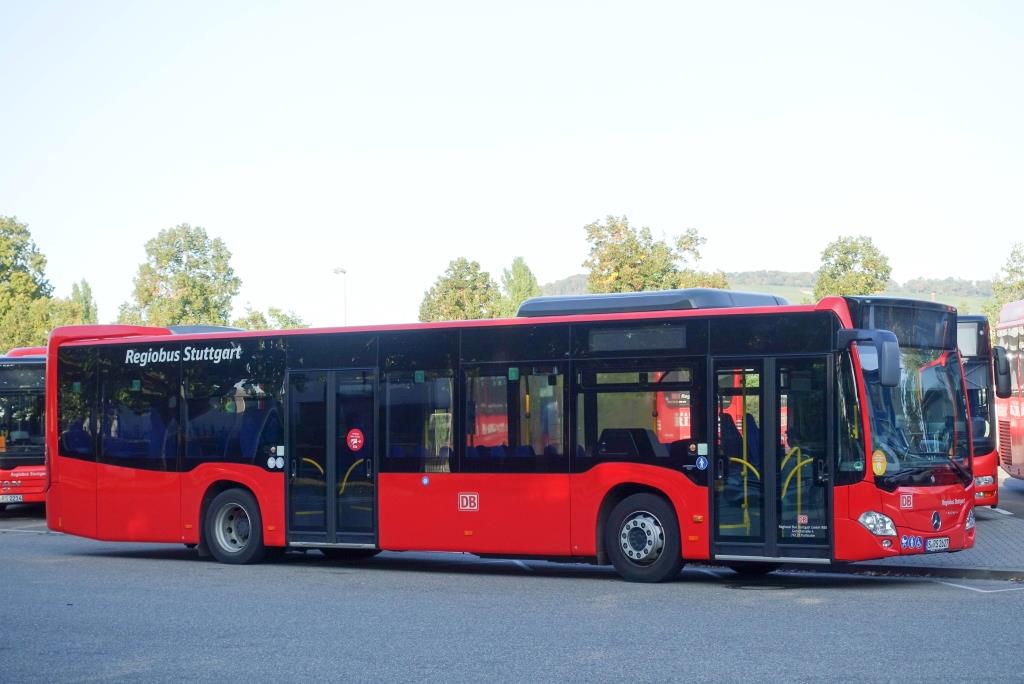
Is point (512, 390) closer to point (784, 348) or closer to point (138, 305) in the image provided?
point (784, 348)

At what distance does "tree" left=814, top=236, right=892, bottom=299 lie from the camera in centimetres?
5291

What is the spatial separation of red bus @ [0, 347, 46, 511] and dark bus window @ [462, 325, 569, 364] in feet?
45.1

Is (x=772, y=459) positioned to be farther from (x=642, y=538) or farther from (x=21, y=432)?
(x=21, y=432)

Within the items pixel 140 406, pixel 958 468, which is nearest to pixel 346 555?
pixel 140 406

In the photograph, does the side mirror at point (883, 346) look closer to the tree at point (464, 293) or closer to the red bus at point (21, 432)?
the red bus at point (21, 432)

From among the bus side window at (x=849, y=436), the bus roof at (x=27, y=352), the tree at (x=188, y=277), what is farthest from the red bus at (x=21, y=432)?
the tree at (x=188, y=277)

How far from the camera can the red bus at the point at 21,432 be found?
2617 cm

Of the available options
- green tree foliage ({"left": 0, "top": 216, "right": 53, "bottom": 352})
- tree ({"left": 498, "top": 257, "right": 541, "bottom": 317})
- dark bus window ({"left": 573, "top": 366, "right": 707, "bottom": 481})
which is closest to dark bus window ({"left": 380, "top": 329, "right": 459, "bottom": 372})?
dark bus window ({"left": 573, "top": 366, "right": 707, "bottom": 481})

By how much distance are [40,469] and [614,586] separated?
1576 cm

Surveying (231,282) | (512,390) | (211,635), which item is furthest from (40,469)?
(231,282)

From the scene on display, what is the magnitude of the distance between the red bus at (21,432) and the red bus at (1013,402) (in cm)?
1832

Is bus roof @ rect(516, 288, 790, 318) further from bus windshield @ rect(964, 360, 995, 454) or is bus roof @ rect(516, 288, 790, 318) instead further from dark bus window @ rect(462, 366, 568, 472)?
bus windshield @ rect(964, 360, 995, 454)

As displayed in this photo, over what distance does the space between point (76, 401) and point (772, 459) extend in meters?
10.1

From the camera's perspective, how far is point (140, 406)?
18172mm
